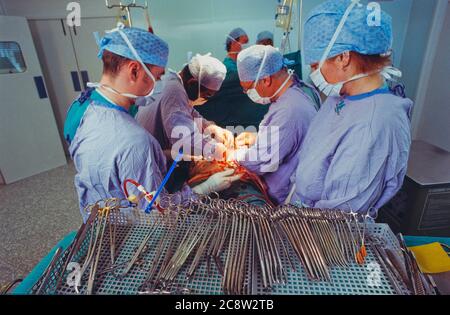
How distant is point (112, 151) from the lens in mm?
1195

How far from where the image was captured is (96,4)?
3.14 m

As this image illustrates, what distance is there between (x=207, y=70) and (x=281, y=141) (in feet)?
2.36

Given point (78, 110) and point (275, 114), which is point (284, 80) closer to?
point (275, 114)

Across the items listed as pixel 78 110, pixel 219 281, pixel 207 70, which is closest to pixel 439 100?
pixel 207 70

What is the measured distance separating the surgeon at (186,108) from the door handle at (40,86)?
8.03 ft

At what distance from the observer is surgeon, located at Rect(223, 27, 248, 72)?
1.89 meters

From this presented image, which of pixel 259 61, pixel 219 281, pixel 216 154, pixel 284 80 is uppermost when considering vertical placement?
pixel 259 61

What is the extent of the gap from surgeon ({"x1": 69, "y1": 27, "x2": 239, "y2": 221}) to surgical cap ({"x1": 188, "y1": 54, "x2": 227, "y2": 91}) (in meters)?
0.48

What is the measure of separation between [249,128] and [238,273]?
147cm

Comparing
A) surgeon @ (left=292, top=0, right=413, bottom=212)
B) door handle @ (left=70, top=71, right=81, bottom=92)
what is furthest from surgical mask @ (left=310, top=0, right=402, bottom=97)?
door handle @ (left=70, top=71, right=81, bottom=92)

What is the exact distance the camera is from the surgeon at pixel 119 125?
121 centimetres
